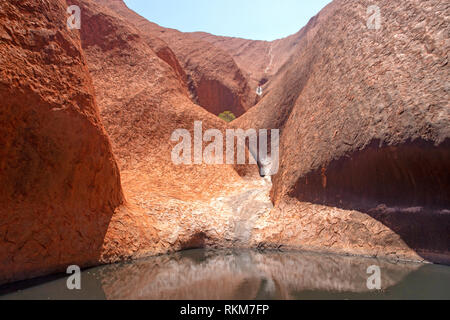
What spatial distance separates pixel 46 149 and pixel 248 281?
13.4 ft

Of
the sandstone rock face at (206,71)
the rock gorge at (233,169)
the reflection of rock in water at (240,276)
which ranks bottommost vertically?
the reflection of rock in water at (240,276)

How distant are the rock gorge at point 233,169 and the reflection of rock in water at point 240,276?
0.77m

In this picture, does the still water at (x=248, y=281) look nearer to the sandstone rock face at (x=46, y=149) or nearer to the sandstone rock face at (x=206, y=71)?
the sandstone rock face at (x=46, y=149)

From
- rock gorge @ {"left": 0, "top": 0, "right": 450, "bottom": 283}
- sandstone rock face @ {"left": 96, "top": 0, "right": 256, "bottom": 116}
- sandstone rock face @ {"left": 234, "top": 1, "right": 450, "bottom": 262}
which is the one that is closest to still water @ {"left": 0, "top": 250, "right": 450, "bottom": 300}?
rock gorge @ {"left": 0, "top": 0, "right": 450, "bottom": 283}

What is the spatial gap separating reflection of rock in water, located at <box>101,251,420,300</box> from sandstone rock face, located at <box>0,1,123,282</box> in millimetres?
1000

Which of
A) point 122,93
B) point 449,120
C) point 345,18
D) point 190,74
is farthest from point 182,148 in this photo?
point 190,74

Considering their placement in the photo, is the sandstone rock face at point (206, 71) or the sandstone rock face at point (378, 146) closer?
the sandstone rock face at point (378, 146)

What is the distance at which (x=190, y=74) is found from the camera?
2619 centimetres

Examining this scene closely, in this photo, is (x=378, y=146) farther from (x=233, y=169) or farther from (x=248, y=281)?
(x=233, y=169)

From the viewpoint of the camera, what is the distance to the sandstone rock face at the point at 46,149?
15.3ft

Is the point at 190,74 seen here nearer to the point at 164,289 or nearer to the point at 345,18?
the point at 345,18

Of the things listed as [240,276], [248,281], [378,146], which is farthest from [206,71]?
[248,281]

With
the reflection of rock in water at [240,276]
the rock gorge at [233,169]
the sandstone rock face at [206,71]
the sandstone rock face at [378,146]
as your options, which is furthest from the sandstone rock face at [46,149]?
the sandstone rock face at [206,71]

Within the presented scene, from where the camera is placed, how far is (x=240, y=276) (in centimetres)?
503
